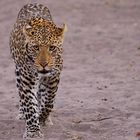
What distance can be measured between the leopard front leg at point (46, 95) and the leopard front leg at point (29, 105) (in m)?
0.22

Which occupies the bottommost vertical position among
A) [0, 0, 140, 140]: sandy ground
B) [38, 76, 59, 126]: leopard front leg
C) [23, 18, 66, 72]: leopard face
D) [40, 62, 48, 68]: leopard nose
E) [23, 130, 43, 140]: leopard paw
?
[0, 0, 140, 140]: sandy ground

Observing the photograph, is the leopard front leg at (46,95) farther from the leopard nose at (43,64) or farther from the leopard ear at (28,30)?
the leopard ear at (28,30)

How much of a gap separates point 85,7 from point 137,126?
10.1 m

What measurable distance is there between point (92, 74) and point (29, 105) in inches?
155

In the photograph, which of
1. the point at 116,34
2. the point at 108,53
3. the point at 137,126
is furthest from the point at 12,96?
the point at 116,34

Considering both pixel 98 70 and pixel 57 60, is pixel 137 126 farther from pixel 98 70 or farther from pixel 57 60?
pixel 98 70

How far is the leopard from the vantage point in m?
8.86

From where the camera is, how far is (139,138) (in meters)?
8.77

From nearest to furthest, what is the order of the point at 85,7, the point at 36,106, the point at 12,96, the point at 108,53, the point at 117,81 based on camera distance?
1. the point at 36,106
2. the point at 12,96
3. the point at 117,81
4. the point at 108,53
5. the point at 85,7

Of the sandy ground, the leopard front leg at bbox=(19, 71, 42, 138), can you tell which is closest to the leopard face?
the leopard front leg at bbox=(19, 71, 42, 138)

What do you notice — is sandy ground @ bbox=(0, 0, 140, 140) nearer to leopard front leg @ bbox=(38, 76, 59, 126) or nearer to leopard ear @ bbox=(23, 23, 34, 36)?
leopard front leg @ bbox=(38, 76, 59, 126)

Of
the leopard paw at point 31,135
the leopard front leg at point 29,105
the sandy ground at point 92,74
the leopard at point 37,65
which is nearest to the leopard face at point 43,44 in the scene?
the leopard at point 37,65

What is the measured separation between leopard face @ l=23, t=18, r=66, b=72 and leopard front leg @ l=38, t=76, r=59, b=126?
39cm

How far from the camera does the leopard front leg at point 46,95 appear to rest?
9.50m
